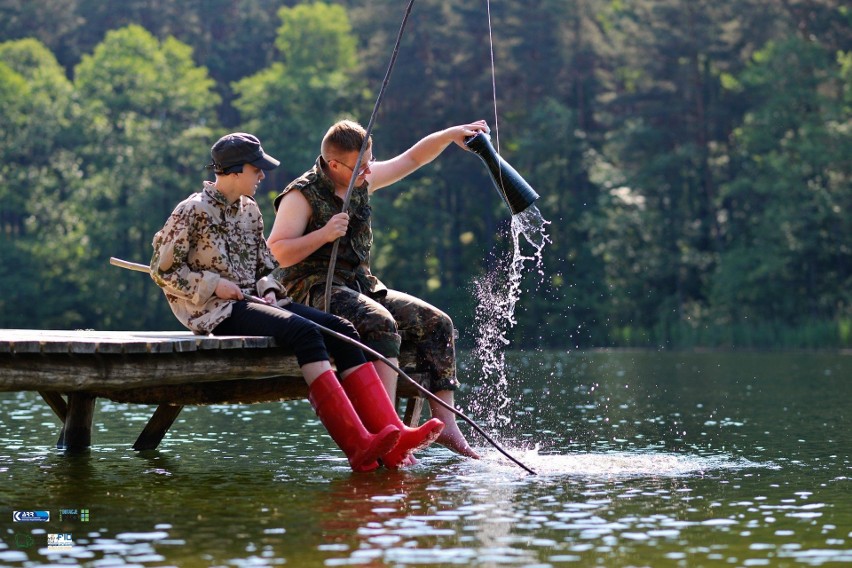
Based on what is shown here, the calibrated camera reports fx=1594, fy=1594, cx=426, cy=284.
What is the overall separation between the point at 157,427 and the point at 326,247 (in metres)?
1.95

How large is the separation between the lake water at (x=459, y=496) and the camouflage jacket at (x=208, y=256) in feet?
2.86

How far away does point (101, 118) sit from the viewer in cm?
4934

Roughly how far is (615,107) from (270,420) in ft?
128

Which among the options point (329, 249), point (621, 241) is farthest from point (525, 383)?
point (621, 241)

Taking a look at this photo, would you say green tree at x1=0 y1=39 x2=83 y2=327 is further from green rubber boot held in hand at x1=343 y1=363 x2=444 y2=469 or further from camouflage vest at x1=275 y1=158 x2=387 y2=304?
green rubber boot held in hand at x1=343 y1=363 x2=444 y2=469

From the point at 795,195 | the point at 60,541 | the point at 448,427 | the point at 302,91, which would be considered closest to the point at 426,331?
the point at 448,427

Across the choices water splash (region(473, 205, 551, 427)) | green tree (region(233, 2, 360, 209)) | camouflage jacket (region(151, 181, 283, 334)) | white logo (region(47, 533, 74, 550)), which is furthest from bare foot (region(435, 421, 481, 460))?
green tree (region(233, 2, 360, 209))

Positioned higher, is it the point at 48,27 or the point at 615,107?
the point at 48,27

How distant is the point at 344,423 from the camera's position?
7.61 metres

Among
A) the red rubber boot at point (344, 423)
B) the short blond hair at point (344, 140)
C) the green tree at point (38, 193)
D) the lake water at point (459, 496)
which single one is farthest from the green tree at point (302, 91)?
the red rubber boot at point (344, 423)

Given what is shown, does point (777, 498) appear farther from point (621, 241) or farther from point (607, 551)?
point (621, 241)

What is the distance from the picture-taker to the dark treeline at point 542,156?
43.6 metres

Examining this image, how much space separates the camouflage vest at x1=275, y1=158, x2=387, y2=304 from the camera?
834 cm

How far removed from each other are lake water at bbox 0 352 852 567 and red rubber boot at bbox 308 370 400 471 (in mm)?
148
